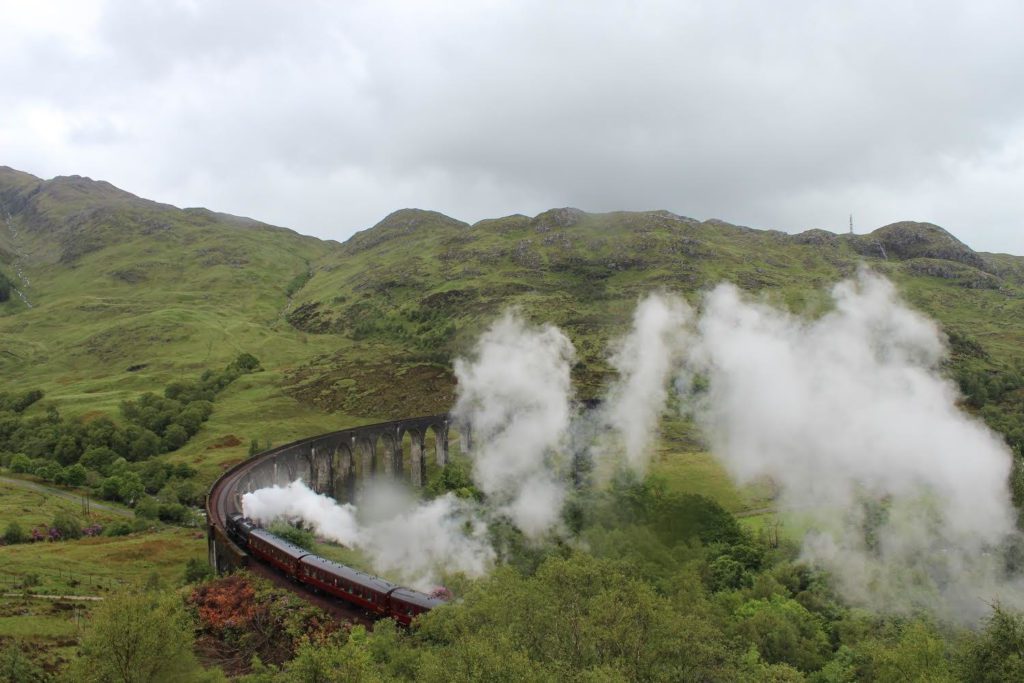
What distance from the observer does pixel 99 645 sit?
33.0 metres

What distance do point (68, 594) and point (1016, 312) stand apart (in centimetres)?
24189

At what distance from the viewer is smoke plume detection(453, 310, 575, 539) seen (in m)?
65.2

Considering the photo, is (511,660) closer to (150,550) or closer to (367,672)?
(367,672)

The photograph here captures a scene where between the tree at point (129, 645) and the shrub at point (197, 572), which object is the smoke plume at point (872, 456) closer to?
the tree at point (129, 645)

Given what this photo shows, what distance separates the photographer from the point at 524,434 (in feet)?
246

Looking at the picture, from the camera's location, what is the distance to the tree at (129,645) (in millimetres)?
32656

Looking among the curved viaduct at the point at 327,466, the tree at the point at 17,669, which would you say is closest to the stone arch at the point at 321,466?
the curved viaduct at the point at 327,466

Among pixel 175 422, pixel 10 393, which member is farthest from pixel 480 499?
pixel 10 393

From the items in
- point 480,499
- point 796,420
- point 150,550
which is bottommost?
point 150,550

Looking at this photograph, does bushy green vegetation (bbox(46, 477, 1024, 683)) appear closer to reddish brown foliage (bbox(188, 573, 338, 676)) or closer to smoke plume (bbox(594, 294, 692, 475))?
reddish brown foliage (bbox(188, 573, 338, 676))

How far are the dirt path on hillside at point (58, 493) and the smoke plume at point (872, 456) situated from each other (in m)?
91.4

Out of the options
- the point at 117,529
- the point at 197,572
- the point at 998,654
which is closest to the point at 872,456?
the point at 998,654

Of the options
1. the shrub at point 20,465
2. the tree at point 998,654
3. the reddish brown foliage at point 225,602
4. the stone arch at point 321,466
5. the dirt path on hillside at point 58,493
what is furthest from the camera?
the shrub at point 20,465

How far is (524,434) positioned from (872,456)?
3752cm
